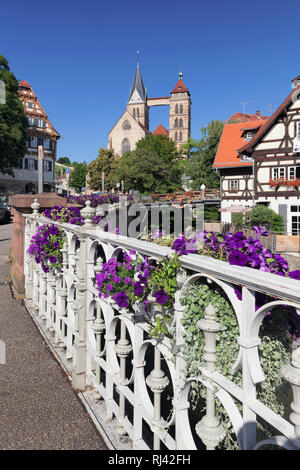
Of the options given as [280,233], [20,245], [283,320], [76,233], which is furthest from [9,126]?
[283,320]

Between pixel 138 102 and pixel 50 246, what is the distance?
9066 centimetres

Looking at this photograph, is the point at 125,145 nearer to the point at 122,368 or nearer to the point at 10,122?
the point at 10,122

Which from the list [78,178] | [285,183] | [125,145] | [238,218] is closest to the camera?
[285,183]

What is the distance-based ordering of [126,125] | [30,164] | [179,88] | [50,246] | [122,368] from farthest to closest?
[179,88] → [126,125] → [30,164] → [50,246] → [122,368]

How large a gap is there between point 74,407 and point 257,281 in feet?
7.18

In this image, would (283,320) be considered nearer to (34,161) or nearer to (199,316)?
(199,316)

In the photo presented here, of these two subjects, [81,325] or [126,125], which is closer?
[81,325]

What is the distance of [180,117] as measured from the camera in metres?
87.1

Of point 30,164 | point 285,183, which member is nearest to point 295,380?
point 285,183

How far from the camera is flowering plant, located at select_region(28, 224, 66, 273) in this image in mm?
3756

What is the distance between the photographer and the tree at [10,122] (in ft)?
101

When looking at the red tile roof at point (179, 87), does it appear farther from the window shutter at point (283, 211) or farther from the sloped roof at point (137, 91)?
the window shutter at point (283, 211)

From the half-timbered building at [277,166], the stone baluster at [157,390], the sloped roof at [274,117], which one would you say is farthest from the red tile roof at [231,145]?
the stone baluster at [157,390]

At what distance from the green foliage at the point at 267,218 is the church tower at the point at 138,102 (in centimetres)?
7086
